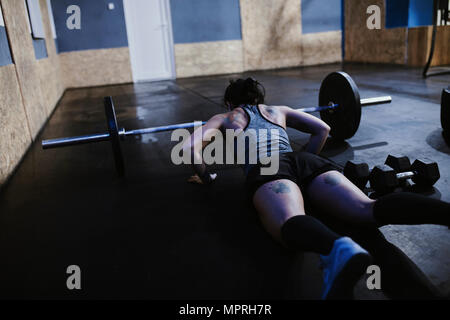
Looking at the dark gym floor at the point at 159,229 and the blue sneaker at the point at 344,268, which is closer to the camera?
the blue sneaker at the point at 344,268

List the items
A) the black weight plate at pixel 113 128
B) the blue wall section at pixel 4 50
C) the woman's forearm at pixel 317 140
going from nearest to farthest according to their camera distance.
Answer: the woman's forearm at pixel 317 140, the black weight plate at pixel 113 128, the blue wall section at pixel 4 50

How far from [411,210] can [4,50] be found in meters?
2.94

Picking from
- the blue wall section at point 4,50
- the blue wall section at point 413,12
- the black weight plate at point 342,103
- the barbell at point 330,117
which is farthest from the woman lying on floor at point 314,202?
the blue wall section at point 413,12

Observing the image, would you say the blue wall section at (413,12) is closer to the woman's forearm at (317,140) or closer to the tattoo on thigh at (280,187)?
the woman's forearm at (317,140)

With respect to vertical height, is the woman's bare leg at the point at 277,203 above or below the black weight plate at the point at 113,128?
below

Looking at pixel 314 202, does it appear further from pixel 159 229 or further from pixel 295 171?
pixel 159 229

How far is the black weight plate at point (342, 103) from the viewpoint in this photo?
219 centimetres

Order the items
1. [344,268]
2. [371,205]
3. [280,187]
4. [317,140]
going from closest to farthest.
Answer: [344,268] < [371,205] < [280,187] < [317,140]

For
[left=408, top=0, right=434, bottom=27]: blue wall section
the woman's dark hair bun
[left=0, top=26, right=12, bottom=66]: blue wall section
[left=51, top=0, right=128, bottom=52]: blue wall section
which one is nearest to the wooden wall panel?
[left=408, top=0, right=434, bottom=27]: blue wall section

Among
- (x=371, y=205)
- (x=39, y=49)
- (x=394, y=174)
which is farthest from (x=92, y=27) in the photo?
(x=371, y=205)

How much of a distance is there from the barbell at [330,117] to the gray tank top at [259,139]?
0.51m

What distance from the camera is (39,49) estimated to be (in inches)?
183
